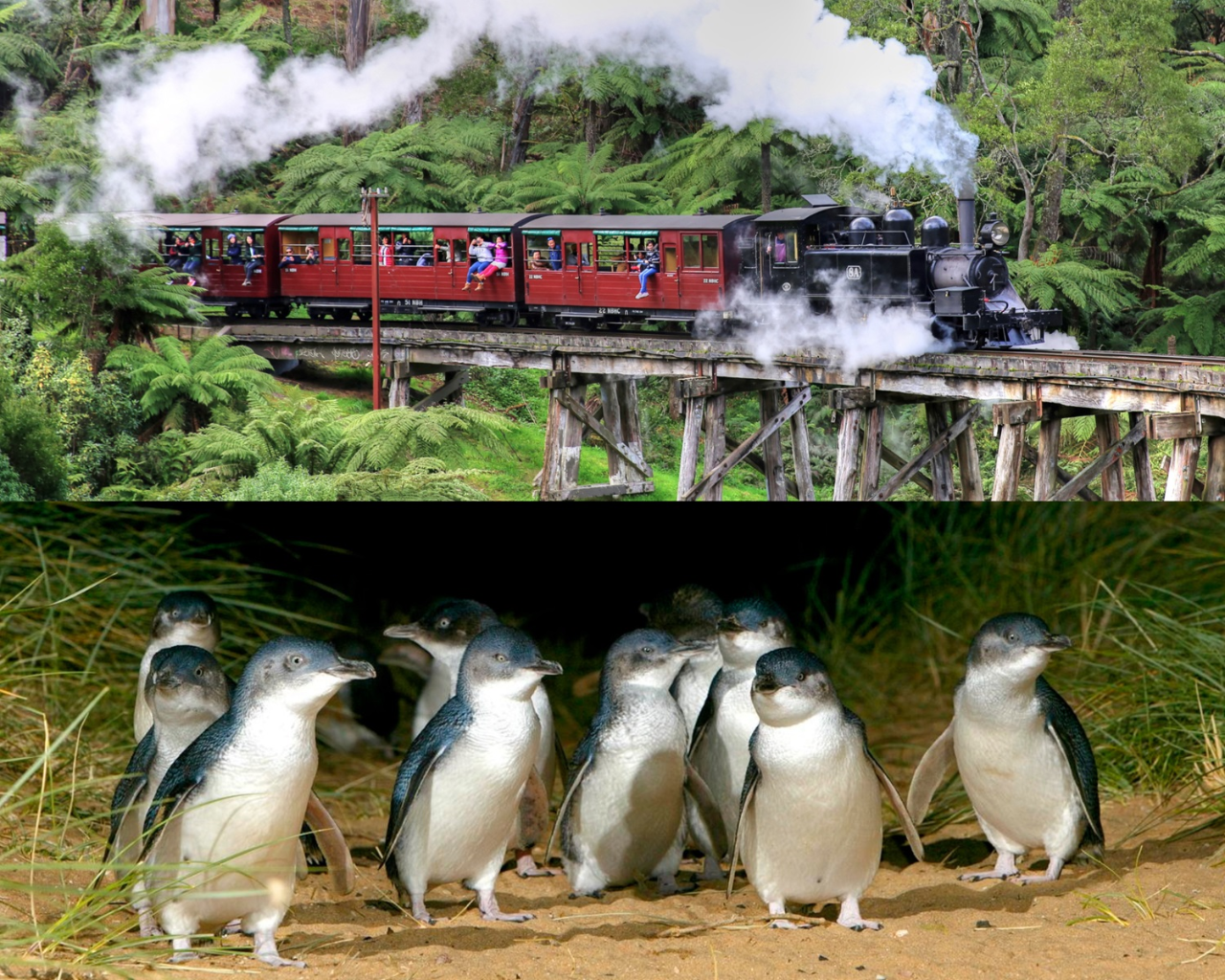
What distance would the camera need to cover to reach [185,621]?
8.50 ft

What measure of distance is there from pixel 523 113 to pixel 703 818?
3091mm

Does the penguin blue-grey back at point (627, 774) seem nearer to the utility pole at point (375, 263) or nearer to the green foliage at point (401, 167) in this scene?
the utility pole at point (375, 263)

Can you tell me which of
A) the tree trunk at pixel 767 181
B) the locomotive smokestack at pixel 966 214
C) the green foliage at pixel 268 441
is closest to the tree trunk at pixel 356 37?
the green foliage at pixel 268 441

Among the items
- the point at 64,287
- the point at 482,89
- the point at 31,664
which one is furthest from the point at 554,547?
the point at 64,287

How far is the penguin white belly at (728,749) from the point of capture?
2635mm

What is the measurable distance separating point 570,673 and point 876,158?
7.35 feet

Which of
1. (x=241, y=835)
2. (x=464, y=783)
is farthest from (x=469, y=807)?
(x=241, y=835)

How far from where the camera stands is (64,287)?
492 cm

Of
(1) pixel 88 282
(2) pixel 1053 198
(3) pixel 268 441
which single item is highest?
(2) pixel 1053 198

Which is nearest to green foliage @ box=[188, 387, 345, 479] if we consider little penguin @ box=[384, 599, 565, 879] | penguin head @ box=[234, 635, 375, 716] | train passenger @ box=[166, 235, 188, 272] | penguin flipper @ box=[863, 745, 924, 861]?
train passenger @ box=[166, 235, 188, 272]

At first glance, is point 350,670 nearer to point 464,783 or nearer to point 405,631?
point 464,783

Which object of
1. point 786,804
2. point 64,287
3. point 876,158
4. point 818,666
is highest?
point 876,158

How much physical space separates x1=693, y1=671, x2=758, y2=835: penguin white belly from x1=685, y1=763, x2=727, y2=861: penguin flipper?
29 mm

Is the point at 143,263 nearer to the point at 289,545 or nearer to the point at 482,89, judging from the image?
the point at 482,89
